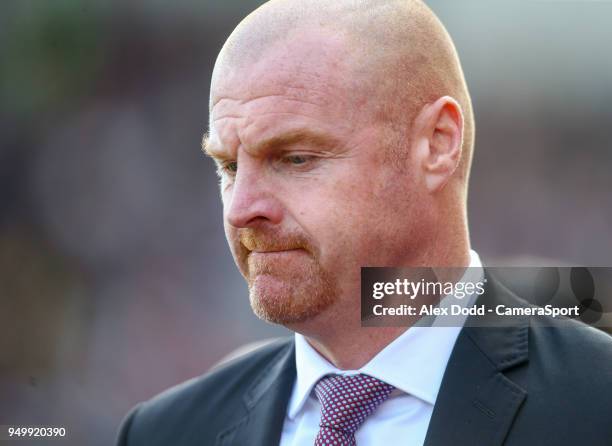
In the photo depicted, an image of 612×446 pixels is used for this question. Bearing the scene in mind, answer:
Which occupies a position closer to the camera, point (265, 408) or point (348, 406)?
point (348, 406)

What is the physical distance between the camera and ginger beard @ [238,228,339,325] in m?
1.41

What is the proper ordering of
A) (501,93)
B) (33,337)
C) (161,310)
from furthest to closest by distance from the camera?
1. (161,310)
2. (501,93)
3. (33,337)

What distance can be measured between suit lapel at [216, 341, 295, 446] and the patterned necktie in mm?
120

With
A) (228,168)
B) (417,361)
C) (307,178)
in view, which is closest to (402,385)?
(417,361)

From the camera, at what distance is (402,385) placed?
142 cm

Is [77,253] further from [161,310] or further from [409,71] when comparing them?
[409,71]

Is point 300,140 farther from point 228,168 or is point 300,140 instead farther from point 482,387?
point 482,387

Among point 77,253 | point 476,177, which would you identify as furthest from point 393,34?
point 77,253

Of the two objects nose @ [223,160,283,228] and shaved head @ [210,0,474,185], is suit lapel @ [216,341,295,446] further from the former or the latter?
shaved head @ [210,0,474,185]

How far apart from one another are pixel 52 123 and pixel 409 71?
1867 millimetres

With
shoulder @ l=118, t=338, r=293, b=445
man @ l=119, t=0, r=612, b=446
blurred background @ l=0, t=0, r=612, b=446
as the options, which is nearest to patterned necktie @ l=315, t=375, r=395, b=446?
man @ l=119, t=0, r=612, b=446

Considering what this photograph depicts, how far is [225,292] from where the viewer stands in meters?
3.27

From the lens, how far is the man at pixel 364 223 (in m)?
1.38

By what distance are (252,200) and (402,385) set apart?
0.41 metres
